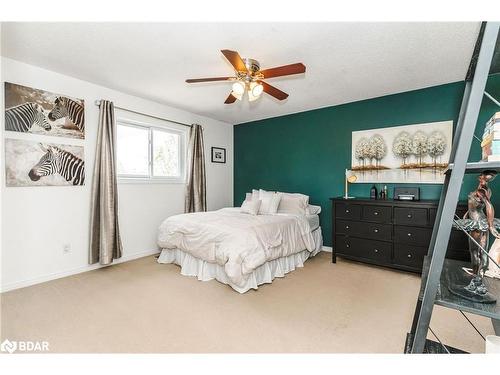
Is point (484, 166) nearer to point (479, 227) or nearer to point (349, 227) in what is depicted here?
point (479, 227)

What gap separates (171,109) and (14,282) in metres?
3.06

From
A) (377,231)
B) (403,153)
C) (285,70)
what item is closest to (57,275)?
(285,70)

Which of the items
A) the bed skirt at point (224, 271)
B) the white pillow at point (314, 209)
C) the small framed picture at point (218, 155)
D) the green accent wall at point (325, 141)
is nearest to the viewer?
the bed skirt at point (224, 271)

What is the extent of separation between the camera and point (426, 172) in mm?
3416

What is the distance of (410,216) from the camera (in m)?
3.09

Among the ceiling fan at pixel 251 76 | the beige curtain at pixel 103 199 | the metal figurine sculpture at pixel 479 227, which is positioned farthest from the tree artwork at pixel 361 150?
the beige curtain at pixel 103 199

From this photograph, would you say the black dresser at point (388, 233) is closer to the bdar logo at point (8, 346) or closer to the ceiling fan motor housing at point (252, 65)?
the ceiling fan motor housing at point (252, 65)

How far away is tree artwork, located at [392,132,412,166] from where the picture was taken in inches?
138

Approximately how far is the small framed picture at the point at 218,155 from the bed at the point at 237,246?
5.78ft

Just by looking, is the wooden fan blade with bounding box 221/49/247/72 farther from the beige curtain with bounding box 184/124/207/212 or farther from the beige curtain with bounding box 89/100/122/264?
the beige curtain with bounding box 184/124/207/212

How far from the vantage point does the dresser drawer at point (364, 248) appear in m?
3.28

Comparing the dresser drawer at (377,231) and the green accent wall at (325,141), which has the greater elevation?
the green accent wall at (325,141)

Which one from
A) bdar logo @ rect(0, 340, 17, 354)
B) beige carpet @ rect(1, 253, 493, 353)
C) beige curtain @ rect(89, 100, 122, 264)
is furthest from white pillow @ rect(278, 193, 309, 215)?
bdar logo @ rect(0, 340, 17, 354)
